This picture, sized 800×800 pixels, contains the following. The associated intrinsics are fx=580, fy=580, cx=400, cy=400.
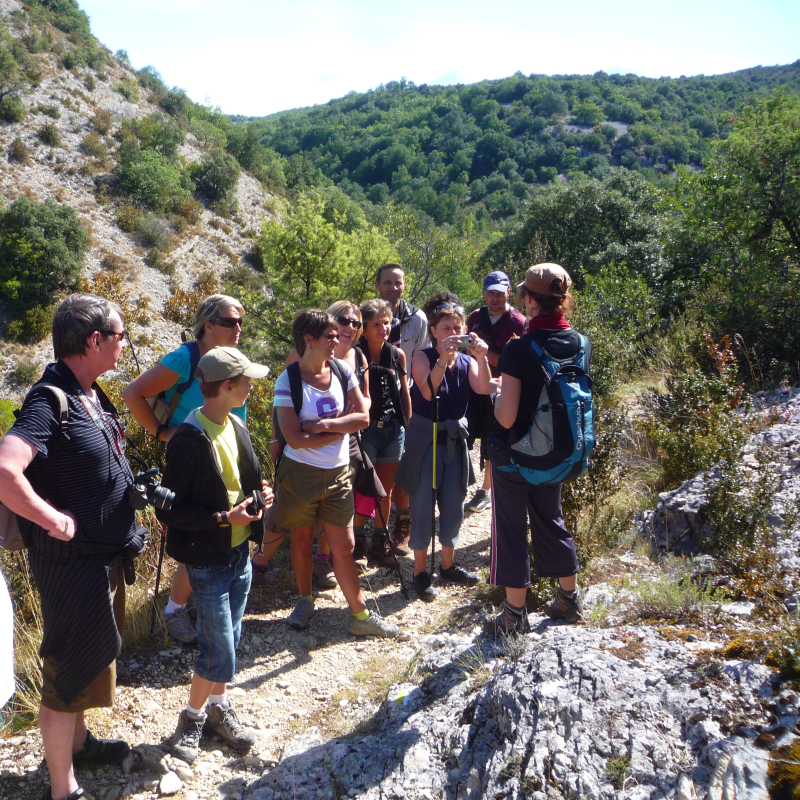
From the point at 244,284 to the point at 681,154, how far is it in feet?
231

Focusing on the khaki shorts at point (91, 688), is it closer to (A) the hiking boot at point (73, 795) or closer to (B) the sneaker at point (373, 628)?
(A) the hiking boot at point (73, 795)

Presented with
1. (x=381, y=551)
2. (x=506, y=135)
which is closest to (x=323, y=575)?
(x=381, y=551)

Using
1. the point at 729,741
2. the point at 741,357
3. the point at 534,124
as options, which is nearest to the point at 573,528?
the point at 729,741

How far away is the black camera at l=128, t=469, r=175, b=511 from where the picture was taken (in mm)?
2105

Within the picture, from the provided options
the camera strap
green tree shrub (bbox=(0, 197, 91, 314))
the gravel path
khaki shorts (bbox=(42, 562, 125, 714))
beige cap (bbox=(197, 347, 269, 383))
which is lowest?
the gravel path

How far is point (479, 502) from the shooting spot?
520 centimetres

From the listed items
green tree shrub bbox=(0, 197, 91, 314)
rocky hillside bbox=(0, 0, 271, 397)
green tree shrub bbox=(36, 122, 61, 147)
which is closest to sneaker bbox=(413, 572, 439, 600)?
rocky hillside bbox=(0, 0, 271, 397)

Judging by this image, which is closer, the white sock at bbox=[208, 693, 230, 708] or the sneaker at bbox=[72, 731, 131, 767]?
the sneaker at bbox=[72, 731, 131, 767]

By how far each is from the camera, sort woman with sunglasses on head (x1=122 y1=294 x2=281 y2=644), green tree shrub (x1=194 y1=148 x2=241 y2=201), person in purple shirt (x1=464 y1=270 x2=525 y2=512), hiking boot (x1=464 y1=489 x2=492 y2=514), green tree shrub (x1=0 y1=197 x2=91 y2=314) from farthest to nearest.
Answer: green tree shrub (x1=194 y1=148 x2=241 y2=201), green tree shrub (x1=0 y1=197 x2=91 y2=314), hiking boot (x1=464 y1=489 x2=492 y2=514), person in purple shirt (x1=464 y1=270 x2=525 y2=512), woman with sunglasses on head (x1=122 y1=294 x2=281 y2=644)

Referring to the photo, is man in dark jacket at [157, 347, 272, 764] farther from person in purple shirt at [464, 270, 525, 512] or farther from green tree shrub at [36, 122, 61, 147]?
green tree shrub at [36, 122, 61, 147]

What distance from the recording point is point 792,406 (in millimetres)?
4738

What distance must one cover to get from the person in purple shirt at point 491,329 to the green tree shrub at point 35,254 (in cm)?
2492

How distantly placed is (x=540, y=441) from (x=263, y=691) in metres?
1.89

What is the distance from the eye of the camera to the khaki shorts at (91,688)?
2035 mm
